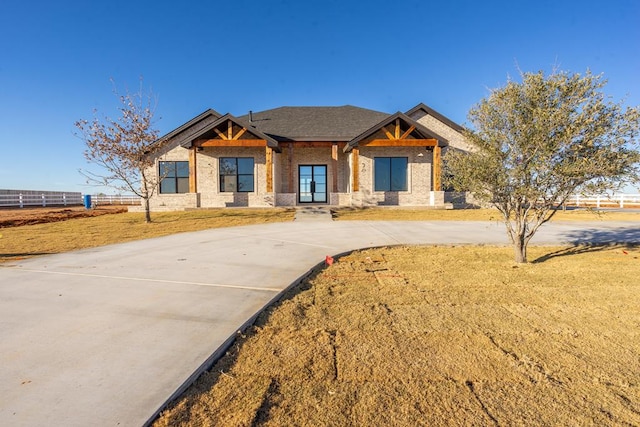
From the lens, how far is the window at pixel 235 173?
→ 20.2 metres

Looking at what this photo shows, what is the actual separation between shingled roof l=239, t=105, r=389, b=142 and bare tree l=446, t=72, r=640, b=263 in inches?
550

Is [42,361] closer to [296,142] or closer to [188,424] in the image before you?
[188,424]

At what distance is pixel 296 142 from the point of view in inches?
798

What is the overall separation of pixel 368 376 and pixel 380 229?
30.1 feet

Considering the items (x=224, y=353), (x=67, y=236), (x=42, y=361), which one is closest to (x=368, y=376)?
(x=224, y=353)

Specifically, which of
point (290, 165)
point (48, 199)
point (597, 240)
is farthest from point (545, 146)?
point (48, 199)

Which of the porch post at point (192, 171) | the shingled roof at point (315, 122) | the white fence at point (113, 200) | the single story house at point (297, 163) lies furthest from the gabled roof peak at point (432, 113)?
the white fence at point (113, 200)

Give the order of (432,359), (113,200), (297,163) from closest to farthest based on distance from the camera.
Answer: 1. (432,359)
2. (297,163)
3. (113,200)

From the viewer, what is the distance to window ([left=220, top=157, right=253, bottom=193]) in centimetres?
2025

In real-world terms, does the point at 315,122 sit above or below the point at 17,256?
above

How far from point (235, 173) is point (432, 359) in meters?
18.8

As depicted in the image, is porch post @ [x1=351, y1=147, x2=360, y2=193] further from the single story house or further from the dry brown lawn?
the dry brown lawn

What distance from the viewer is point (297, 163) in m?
21.8

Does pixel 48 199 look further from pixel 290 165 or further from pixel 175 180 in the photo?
pixel 290 165
